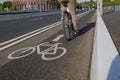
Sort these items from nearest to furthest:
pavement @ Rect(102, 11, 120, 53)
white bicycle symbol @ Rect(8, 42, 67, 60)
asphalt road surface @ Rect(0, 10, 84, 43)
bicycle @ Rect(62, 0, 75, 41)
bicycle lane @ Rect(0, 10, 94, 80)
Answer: bicycle lane @ Rect(0, 10, 94, 80)
white bicycle symbol @ Rect(8, 42, 67, 60)
bicycle @ Rect(62, 0, 75, 41)
pavement @ Rect(102, 11, 120, 53)
asphalt road surface @ Rect(0, 10, 84, 43)

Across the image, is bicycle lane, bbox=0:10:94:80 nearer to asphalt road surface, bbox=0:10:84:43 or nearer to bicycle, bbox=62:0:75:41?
bicycle, bbox=62:0:75:41

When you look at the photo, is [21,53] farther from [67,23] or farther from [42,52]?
[67,23]

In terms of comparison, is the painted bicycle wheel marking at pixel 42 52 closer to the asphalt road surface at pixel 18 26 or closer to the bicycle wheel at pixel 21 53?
the bicycle wheel at pixel 21 53

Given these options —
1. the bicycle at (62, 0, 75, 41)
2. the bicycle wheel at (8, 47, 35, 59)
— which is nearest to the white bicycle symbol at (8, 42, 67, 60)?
the bicycle wheel at (8, 47, 35, 59)

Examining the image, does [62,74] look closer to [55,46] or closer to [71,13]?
[55,46]

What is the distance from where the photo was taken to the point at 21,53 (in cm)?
796

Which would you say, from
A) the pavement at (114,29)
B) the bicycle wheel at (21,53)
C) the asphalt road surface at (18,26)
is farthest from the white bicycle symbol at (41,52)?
the asphalt road surface at (18,26)

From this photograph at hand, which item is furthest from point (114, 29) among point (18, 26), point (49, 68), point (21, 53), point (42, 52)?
point (49, 68)

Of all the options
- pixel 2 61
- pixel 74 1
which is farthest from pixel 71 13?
pixel 2 61

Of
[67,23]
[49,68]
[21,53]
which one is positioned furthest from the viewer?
[67,23]

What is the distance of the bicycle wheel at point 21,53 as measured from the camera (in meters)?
7.52

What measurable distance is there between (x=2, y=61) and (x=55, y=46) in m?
2.46

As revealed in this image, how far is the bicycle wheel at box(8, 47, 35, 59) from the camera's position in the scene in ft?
24.7

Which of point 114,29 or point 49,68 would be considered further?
point 114,29
